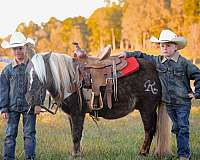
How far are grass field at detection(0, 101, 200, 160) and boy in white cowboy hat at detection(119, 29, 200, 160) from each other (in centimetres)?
44

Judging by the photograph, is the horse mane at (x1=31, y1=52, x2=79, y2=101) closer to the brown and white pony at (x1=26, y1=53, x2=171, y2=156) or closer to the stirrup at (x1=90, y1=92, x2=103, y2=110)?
the brown and white pony at (x1=26, y1=53, x2=171, y2=156)

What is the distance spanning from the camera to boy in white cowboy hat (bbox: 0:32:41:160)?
17.1ft

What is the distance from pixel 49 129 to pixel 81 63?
295 centimetres

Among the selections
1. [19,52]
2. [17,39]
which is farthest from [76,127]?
[17,39]

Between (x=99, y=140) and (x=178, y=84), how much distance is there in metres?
2.16

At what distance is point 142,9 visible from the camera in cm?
4525

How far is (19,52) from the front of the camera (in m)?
5.23

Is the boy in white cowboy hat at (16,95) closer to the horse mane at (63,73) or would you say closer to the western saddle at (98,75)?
the horse mane at (63,73)

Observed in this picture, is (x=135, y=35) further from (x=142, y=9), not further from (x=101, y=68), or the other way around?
(x=101, y=68)

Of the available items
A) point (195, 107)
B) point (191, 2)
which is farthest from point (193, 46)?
point (195, 107)

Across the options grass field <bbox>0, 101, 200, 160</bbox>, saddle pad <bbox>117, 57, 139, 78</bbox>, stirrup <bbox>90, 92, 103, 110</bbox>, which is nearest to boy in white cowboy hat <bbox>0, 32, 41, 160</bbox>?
grass field <bbox>0, 101, 200, 160</bbox>

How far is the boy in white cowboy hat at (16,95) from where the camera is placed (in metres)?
5.20

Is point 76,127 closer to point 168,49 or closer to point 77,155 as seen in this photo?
point 77,155

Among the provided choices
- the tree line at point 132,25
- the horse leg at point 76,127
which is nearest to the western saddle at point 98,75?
the horse leg at point 76,127
